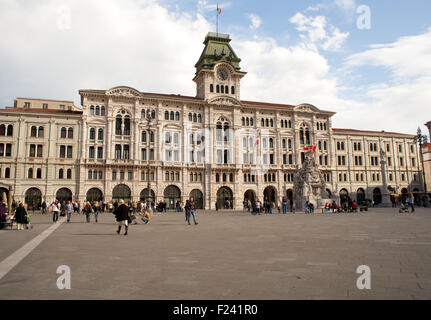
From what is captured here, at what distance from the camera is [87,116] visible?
4988 cm

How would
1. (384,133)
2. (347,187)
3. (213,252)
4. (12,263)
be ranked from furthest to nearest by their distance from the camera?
(384,133) < (347,187) < (213,252) < (12,263)

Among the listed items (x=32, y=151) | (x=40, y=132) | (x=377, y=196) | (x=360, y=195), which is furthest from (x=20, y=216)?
(x=377, y=196)

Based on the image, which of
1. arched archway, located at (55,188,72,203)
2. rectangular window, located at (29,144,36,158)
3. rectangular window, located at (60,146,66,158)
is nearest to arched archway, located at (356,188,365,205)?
arched archway, located at (55,188,72,203)

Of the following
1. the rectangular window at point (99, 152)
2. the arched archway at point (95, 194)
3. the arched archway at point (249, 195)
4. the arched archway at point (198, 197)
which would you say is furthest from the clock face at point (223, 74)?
the arched archway at point (95, 194)

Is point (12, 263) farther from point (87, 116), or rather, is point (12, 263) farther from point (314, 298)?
point (87, 116)

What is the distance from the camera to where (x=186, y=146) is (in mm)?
53875

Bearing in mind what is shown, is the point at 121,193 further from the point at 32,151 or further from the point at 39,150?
the point at 32,151

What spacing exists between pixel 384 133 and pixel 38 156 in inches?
2647

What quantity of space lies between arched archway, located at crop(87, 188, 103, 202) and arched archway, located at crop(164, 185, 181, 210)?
33.1 feet

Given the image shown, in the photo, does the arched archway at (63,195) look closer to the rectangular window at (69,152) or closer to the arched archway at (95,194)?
the arched archway at (95,194)

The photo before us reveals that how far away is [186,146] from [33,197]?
79.8ft

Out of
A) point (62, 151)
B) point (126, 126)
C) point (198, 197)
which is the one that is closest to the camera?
point (62, 151)

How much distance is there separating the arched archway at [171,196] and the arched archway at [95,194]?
10.1 metres
